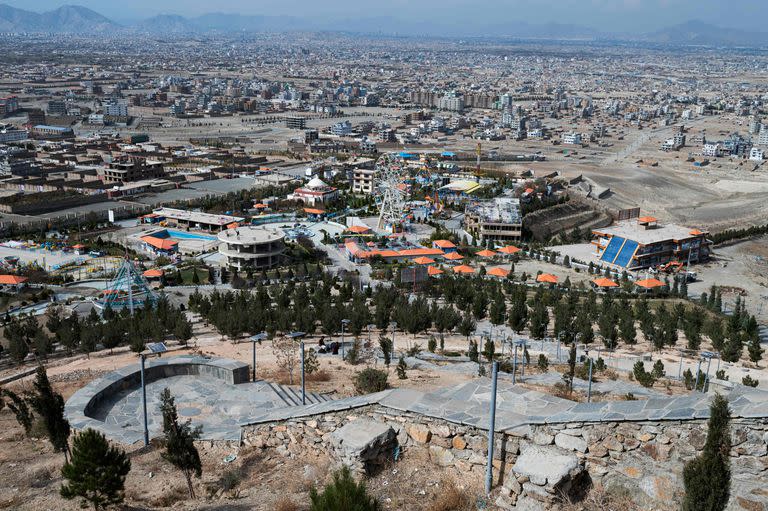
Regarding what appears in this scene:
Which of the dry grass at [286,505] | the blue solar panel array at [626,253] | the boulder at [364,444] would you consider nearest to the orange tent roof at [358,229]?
the blue solar panel array at [626,253]

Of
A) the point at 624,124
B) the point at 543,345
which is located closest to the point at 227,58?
the point at 624,124

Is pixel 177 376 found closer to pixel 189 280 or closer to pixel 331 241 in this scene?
pixel 189 280

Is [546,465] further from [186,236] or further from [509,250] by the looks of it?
[186,236]

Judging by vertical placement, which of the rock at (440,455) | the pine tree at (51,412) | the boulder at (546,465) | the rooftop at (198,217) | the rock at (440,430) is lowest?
the rooftop at (198,217)

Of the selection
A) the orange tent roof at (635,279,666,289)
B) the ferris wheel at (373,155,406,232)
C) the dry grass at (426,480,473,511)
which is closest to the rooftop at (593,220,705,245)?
the orange tent roof at (635,279,666,289)

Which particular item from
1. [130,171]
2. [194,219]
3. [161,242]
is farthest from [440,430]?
[130,171]

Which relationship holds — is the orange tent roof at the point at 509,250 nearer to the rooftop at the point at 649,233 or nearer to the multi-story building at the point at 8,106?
the rooftop at the point at 649,233

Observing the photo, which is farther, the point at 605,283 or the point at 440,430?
the point at 605,283
